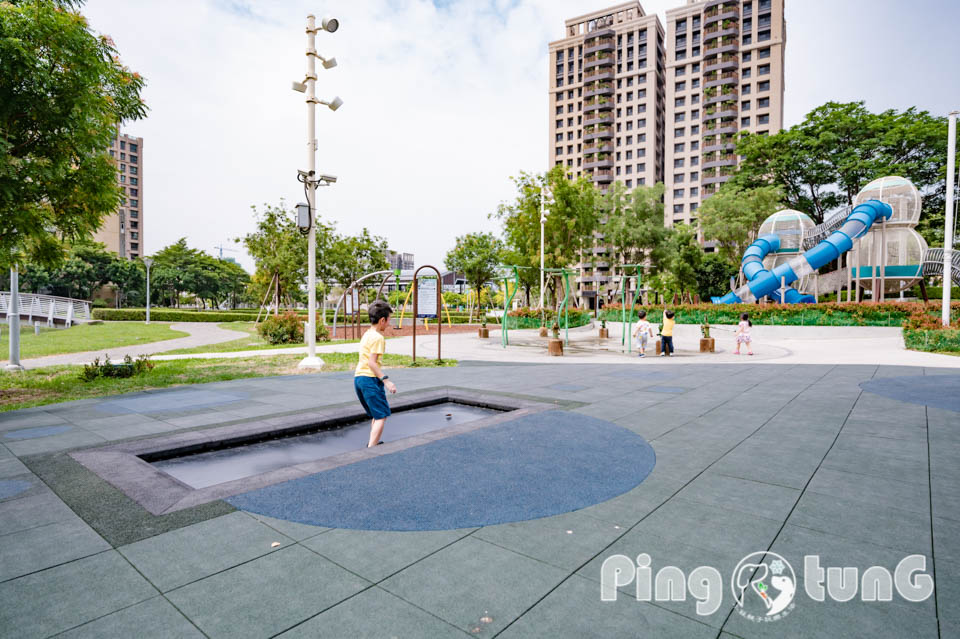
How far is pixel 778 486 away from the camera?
161 inches

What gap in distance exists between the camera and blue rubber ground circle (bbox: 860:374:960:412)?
7746 mm

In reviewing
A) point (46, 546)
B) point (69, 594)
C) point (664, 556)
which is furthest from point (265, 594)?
point (664, 556)

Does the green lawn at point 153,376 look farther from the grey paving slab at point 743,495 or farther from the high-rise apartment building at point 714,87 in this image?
the high-rise apartment building at point 714,87

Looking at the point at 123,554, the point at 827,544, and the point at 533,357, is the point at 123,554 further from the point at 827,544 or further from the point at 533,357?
the point at 533,357

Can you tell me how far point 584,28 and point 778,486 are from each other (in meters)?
101

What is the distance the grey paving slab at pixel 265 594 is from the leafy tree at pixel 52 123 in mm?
7190

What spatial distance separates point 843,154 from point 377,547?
176 ft

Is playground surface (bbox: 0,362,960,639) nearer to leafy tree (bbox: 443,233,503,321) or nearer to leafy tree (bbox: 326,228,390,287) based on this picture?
leafy tree (bbox: 326,228,390,287)

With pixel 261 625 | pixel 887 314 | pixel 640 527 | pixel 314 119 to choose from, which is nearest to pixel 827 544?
pixel 640 527

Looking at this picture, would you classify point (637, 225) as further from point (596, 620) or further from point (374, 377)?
point (596, 620)

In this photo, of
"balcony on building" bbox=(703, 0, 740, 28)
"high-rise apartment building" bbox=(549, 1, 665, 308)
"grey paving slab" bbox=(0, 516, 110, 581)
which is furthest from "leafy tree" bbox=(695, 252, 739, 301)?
"balcony on building" bbox=(703, 0, 740, 28)

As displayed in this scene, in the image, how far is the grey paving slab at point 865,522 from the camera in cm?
309

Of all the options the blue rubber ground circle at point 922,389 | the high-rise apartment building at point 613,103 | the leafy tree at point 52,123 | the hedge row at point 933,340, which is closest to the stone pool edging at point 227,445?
the leafy tree at point 52,123

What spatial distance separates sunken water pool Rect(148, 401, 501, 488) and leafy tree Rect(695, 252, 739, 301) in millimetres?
40439
